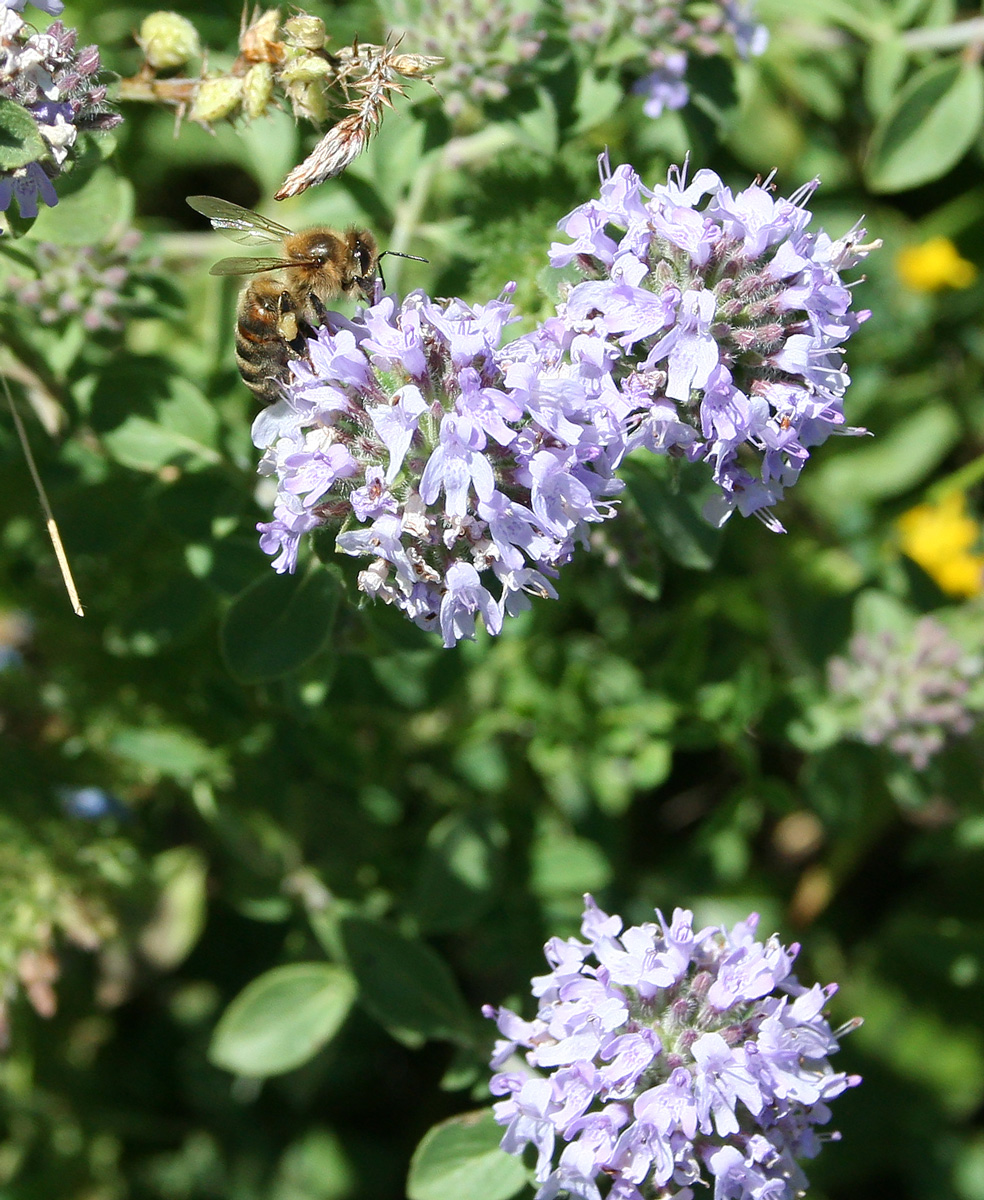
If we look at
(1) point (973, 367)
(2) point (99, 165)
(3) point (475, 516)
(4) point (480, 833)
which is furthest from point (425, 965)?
(1) point (973, 367)

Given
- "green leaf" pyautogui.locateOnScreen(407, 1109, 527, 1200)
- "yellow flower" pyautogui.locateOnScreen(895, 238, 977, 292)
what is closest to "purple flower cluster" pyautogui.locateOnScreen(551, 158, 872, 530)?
"green leaf" pyautogui.locateOnScreen(407, 1109, 527, 1200)

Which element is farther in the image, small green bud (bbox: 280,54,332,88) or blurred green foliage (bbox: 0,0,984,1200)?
blurred green foliage (bbox: 0,0,984,1200)

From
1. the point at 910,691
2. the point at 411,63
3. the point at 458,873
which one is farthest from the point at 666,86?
the point at 458,873

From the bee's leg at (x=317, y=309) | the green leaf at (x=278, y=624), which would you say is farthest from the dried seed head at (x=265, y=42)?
the green leaf at (x=278, y=624)

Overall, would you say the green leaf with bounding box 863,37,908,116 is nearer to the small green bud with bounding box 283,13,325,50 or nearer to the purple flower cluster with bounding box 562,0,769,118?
the purple flower cluster with bounding box 562,0,769,118

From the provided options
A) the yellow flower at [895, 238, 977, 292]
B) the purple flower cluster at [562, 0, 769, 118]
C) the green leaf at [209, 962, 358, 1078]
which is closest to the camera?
the purple flower cluster at [562, 0, 769, 118]

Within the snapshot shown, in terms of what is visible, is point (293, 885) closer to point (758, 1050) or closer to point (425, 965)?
point (425, 965)

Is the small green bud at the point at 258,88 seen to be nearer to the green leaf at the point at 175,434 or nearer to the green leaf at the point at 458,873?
the green leaf at the point at 175,434
